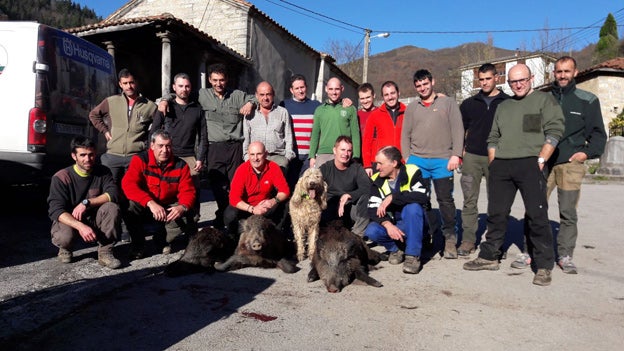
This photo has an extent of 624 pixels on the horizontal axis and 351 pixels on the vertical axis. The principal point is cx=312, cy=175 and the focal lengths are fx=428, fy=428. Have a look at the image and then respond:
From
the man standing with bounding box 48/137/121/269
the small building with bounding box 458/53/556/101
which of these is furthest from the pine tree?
the man standing with bounding box 48/137/121/269

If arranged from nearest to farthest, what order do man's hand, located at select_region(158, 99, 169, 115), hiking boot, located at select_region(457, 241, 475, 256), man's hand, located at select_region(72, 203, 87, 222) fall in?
man's hand, located at select_region(72, 203, 87, 222), hiking boot, located at select_region(457, 241, 475, 256), man's hand, located at select_region(158, 99, 169, 115)

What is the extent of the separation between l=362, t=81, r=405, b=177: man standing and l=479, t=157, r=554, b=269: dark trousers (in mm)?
1525

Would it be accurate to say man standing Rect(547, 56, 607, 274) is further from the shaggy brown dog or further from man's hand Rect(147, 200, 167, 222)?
man's hand Rect(147, 200, 167, 222)

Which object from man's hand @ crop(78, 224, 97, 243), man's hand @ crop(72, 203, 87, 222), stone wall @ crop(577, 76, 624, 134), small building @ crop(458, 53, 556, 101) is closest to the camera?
man's hand @ crop(78, 224, 97, 243)

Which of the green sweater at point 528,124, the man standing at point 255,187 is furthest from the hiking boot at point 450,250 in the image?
the man standing at point 255,187

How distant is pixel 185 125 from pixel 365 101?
2612 millimetres

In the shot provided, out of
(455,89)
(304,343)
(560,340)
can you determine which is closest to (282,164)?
(304,343)

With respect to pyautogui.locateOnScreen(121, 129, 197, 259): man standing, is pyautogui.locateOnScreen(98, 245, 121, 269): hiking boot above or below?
below

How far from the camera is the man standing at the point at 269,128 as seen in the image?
19.0 ft

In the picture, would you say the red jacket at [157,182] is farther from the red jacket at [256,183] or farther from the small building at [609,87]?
the small building at [609,87]

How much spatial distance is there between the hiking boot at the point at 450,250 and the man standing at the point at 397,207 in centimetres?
59

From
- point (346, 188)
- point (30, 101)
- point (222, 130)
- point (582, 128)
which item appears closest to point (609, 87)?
point (582, 128)

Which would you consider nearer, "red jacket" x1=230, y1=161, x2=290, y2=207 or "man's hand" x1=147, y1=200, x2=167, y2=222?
"man's hand" x1=147, y1=200, x2=167, y2=222

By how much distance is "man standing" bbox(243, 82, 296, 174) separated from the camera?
19.0 ft
